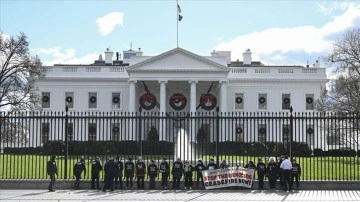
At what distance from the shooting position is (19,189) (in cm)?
2067

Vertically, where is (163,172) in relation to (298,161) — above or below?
above

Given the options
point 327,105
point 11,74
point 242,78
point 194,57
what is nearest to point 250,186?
point 327,105

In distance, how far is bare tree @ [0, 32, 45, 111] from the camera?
152 feet

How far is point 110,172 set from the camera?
795 inches

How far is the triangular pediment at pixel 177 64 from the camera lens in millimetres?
61062

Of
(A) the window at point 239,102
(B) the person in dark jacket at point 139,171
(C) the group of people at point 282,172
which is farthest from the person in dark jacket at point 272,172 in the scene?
(A) the window at point 239,102

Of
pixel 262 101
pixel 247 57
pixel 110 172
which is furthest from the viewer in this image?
pixel 247 57

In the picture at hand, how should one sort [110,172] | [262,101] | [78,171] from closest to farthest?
1. [110,172]
2. [78,171]
3. [262,101]

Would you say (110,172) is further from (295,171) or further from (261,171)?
(295,171)

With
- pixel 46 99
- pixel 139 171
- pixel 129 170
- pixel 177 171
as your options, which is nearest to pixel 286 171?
pixel 177 171

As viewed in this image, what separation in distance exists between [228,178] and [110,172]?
4234mm

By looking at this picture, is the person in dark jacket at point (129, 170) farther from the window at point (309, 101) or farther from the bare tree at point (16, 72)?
the window at point (309, 101)

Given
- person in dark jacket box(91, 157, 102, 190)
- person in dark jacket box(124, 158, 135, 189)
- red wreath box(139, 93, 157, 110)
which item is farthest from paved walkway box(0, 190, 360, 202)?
red wreath box(139, 93, 157, 110)

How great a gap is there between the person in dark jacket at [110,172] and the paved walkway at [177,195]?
40 centimetres
